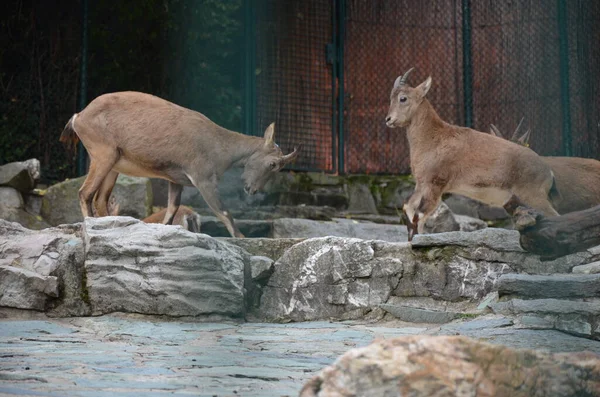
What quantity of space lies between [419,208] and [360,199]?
366 centimetres

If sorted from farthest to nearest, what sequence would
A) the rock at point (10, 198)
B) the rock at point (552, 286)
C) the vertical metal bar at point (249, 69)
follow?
the vertical metal bar at point (249, 69), the rock at point (10, 198), the rock at point (552, 286)

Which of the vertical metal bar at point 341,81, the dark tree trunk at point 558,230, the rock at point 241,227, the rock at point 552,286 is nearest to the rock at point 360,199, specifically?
the vertical metal bar at point 341,81

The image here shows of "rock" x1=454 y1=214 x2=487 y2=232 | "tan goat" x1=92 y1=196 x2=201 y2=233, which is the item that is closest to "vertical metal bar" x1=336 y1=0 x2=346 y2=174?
"rock" x1=454 y1=214 x2=487 y2=232

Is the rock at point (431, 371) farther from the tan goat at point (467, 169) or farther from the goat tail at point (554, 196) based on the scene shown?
the goat tail at point (554, 196)

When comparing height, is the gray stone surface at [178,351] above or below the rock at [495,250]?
below

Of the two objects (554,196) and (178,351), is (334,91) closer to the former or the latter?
(554,196)

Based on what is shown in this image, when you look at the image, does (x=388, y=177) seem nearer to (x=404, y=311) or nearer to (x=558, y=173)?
(x=558, y=173)

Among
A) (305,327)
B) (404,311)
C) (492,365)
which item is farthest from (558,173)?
(492,365)

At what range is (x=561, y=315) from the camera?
5160mm

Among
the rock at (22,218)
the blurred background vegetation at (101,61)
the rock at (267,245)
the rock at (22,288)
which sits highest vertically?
the blurred background vegetation at (101,61)

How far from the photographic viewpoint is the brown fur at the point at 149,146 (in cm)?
852

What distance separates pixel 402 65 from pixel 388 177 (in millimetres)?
1676

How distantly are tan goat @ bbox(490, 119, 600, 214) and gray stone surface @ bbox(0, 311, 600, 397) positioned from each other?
132 inches

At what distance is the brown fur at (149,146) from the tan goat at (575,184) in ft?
10.5
